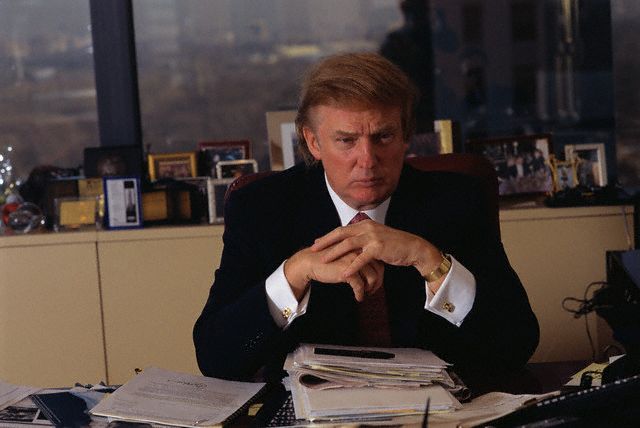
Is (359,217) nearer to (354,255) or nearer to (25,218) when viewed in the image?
(354,255)

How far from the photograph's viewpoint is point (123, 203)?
125 inches

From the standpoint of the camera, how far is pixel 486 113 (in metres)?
3.98

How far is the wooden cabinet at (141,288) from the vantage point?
3.11m

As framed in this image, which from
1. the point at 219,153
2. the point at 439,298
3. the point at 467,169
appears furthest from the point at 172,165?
the point at 439,298

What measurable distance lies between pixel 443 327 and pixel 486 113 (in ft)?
7.41

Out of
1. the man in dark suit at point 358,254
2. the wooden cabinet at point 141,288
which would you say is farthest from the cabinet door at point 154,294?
the man in dark suit at point 358,254

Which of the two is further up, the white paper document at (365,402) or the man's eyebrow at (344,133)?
the man's eyebrow at (344,133)

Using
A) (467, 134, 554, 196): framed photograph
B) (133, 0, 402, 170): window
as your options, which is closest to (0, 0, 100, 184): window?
(133, 0, 402, 170): window

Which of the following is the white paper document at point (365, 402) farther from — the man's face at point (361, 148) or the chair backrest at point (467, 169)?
the chair backrest at point (467, 169)

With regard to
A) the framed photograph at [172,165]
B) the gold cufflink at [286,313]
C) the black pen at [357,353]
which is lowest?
the black pen at [357,353]

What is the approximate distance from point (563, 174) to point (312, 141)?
1533 millimetres

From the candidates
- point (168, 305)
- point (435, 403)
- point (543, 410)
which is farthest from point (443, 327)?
point (168, 305)

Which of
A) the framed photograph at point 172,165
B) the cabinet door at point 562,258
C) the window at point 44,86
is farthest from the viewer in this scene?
the window at point 44,86

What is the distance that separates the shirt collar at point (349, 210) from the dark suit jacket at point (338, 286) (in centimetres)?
2
